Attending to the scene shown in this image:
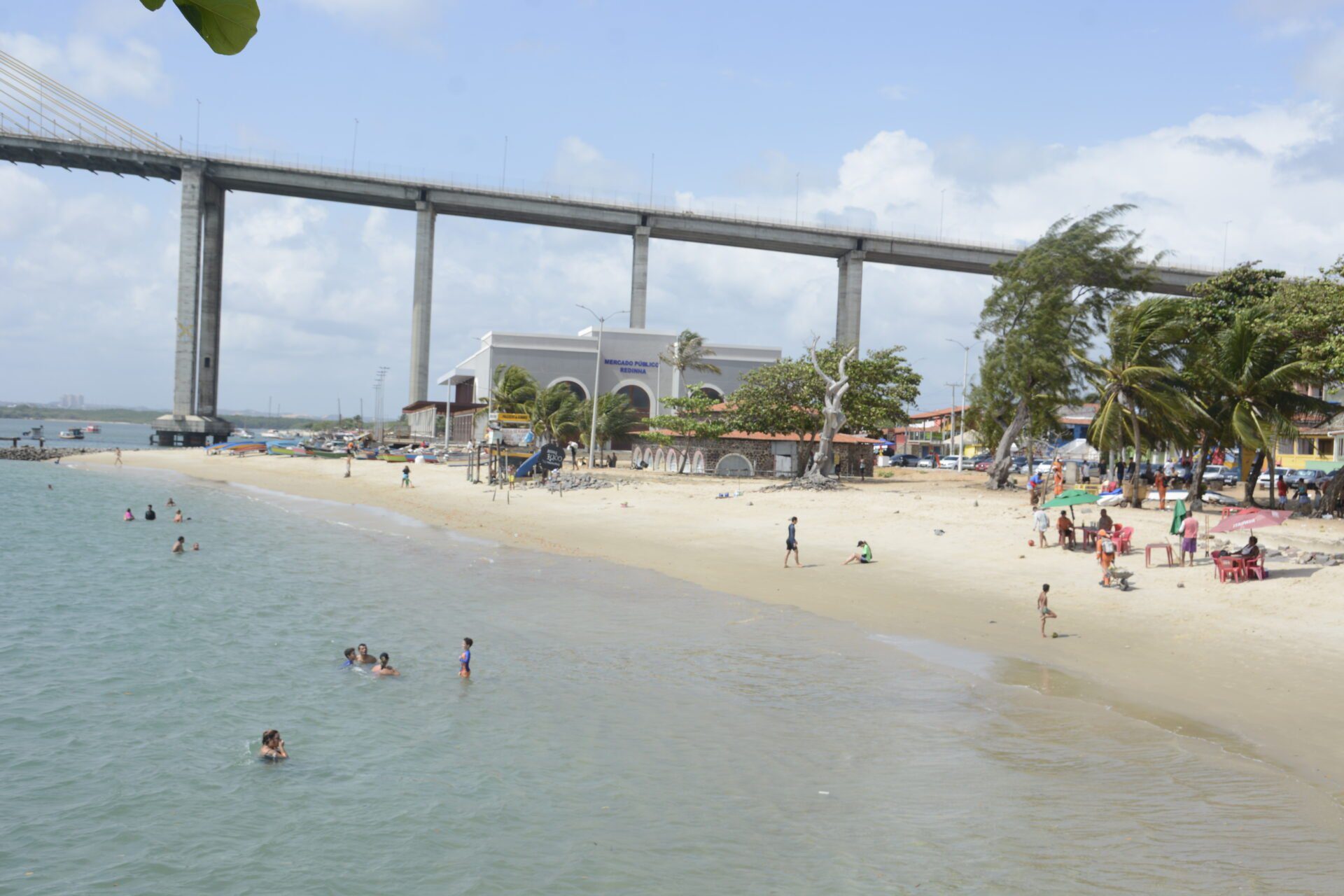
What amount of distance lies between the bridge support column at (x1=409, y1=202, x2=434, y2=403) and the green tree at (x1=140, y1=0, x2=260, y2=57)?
97.6 metres

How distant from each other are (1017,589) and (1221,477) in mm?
36406

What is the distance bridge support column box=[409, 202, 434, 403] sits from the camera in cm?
9600

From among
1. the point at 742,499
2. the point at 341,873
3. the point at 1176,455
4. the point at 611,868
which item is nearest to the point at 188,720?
the point at 341,873

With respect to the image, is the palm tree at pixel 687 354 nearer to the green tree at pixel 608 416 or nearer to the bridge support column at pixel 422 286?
the green tree at pixel 608 416

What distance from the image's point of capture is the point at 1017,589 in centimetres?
2294

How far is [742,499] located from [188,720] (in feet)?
92.7

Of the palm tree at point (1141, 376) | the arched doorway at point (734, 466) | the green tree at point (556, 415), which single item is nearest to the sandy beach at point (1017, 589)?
the palm tree at point (1141, 376)

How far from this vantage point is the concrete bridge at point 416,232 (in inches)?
3575

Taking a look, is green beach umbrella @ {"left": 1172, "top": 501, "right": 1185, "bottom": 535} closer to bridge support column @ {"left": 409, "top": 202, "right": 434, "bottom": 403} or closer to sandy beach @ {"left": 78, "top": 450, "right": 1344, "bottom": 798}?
sandy beach @ {"left": 78, "top": 450, "right": 1344, "bottom": 798}

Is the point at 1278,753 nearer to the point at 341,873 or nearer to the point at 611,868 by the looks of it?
the point at 611,868

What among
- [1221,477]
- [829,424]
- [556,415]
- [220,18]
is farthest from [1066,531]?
[556,415]

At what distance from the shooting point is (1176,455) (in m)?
74.3

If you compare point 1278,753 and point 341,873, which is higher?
point 1278,753

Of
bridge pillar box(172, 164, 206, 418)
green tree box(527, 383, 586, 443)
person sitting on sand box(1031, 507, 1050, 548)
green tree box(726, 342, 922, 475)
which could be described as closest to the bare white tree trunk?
green tree box(726, 342, 922, 475)
